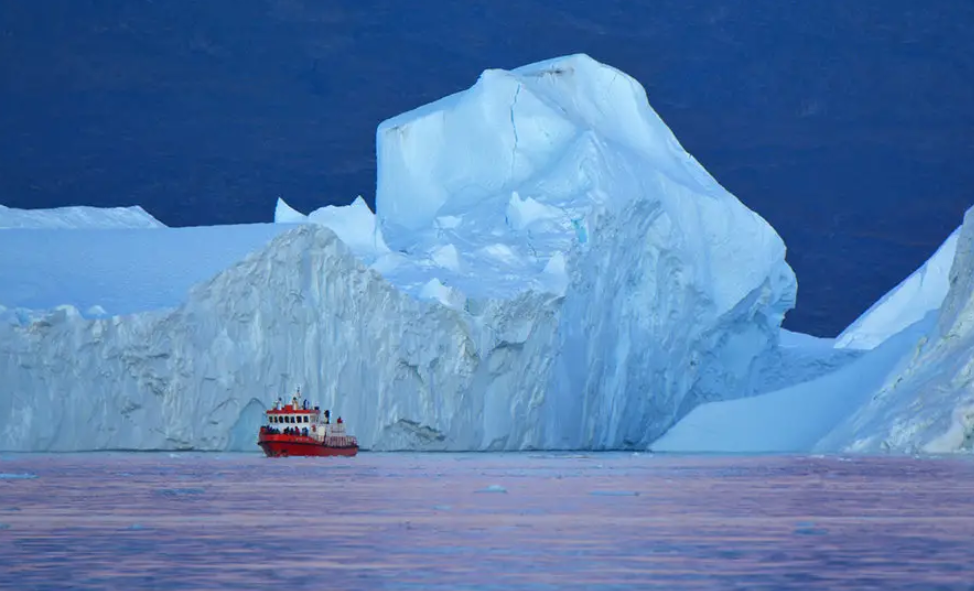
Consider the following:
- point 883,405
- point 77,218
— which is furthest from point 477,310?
point 77,218

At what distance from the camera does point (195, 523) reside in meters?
9.59

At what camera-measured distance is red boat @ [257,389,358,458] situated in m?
24.1

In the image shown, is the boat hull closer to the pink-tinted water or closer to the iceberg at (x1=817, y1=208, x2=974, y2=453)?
the pink-tinted water

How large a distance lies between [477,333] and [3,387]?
24.1 feet

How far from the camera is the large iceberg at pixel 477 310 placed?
24.8 meters

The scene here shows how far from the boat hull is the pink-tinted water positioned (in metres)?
7.14

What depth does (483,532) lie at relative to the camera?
9031 mm

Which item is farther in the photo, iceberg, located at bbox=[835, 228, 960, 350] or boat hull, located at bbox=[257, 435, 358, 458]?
iceberg, located at bbox=[835, 228, 960, 350]

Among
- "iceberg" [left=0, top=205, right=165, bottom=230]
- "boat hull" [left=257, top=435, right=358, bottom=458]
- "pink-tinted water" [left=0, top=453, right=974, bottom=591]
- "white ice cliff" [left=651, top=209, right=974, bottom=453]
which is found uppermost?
"iceberg" [left=0, top=205, right=165, bottom=230]

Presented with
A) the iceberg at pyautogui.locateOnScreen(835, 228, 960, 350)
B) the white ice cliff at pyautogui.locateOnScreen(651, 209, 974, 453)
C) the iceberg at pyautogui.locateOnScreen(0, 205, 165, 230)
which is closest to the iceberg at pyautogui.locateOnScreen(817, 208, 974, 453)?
the white ice cliff at pyautogui.locateOnScreen(651, 209, 974, 453)

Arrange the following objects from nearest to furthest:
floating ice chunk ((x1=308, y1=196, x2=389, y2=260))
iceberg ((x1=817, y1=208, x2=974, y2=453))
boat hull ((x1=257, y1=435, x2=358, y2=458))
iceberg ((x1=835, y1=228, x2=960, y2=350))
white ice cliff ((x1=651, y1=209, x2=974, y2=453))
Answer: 1. boat hull ((x1=257, y1=435, x2=358, y2=458))
2. iceberg ((x1=817, y1=208, x2=974, y2=453))
3. white ice cliff ((x1=651, y1=209, x2=974, y2=453))
4. floating ice chunk ((x1=308, y1=196, x2=389, y2=260))
5. iceberg ((x1=835, y1=228, x2=960, y2=350))

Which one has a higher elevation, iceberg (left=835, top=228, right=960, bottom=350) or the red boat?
iceberg (left=835, top=228, right=960, bottom=350)

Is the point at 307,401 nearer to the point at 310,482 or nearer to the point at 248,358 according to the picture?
the point at 248,358

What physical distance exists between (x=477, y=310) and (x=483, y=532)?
18.7m
